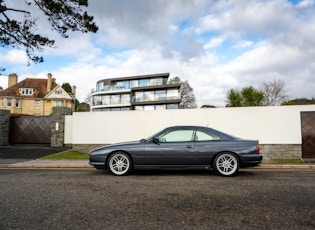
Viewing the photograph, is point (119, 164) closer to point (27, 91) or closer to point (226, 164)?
point (226, 164)

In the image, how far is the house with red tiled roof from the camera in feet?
167

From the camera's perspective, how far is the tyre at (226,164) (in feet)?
21.2

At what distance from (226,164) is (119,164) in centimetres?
290

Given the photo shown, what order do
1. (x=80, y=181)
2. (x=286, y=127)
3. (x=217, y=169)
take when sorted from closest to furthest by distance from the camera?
(x=80, y=181)
(x=217, y=169)
(x=286, y=127)

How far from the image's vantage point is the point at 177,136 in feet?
22.1

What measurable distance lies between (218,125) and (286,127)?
3176 millimetres

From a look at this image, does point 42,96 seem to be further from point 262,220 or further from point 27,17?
point 262,220

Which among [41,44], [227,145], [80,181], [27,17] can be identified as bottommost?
[80,181]

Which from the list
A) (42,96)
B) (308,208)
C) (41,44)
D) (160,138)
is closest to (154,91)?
(42,96)

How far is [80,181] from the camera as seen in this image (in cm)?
587

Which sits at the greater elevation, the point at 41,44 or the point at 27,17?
the point at 27,17

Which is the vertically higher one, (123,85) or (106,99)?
(123,85)

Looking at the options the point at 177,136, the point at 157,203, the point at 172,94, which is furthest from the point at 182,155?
the point at 172,94

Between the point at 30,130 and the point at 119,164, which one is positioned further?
the point at 30,130
